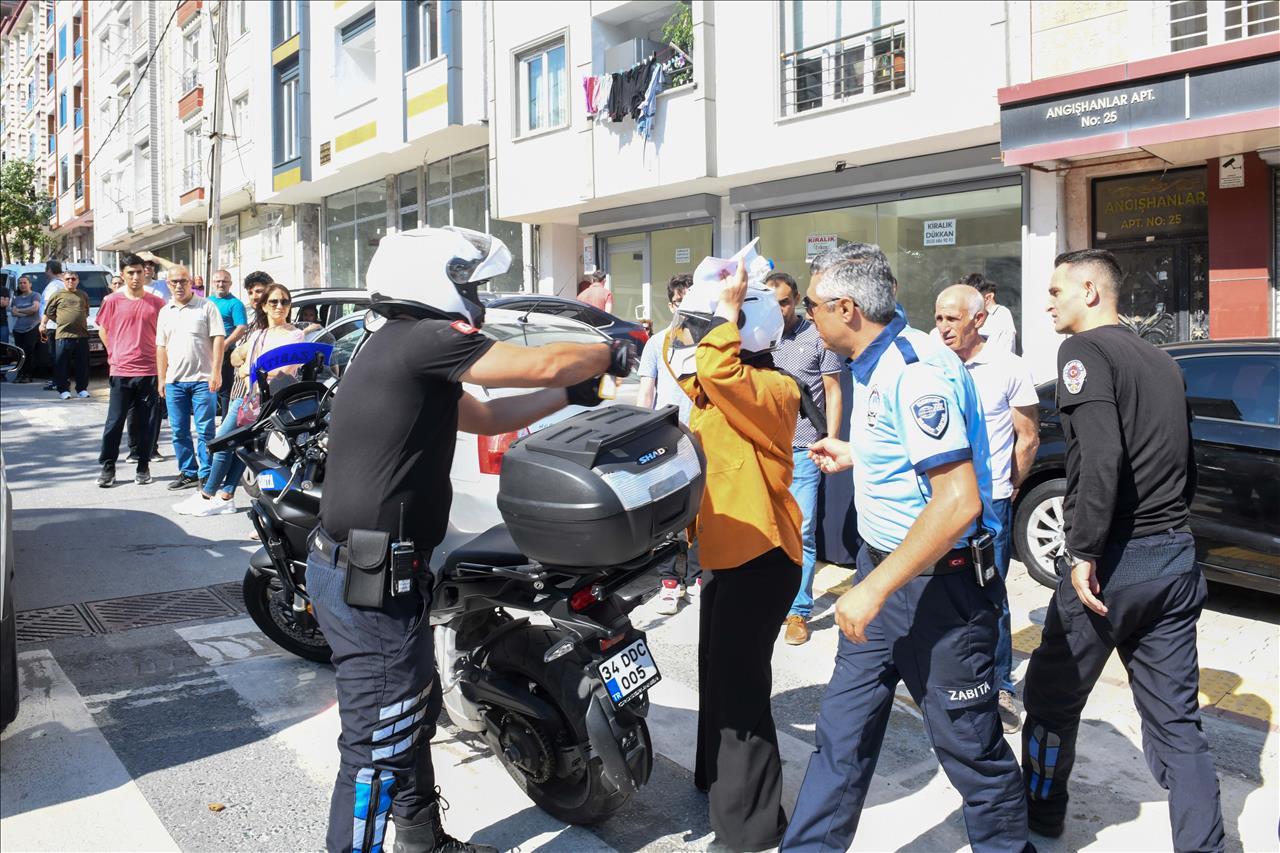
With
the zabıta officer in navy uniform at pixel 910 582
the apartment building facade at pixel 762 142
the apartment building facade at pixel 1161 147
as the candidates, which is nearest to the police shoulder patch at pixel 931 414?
the zabıta officer in navy uniform at pixel 910 582

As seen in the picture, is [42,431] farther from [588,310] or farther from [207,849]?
[207,849]

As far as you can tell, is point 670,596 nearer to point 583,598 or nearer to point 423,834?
point 583,598

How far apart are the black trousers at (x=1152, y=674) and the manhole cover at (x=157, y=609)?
14.2 ft

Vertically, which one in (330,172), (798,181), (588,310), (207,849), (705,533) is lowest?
(207,849)

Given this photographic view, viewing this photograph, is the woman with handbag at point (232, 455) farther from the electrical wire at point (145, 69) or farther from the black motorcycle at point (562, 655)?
the electrical wire at point (145, 69)

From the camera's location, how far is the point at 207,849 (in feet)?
10.7

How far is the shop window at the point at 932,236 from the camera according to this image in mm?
12148

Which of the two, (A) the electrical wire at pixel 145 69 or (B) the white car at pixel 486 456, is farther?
(A) the electrical wire at pixel 145 69

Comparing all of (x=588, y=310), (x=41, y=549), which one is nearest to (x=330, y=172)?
(x=588, y=310)

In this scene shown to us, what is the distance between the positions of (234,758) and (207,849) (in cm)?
67

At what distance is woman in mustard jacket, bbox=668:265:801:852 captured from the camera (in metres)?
3.21

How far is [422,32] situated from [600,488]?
20025 millimetres

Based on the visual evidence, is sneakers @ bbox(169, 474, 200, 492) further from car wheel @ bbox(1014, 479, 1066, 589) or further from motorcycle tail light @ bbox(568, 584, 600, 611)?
motorcycle tail light @ bbox(568, 584, 600, 611)

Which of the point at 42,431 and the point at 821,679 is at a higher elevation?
the point at 42,431
